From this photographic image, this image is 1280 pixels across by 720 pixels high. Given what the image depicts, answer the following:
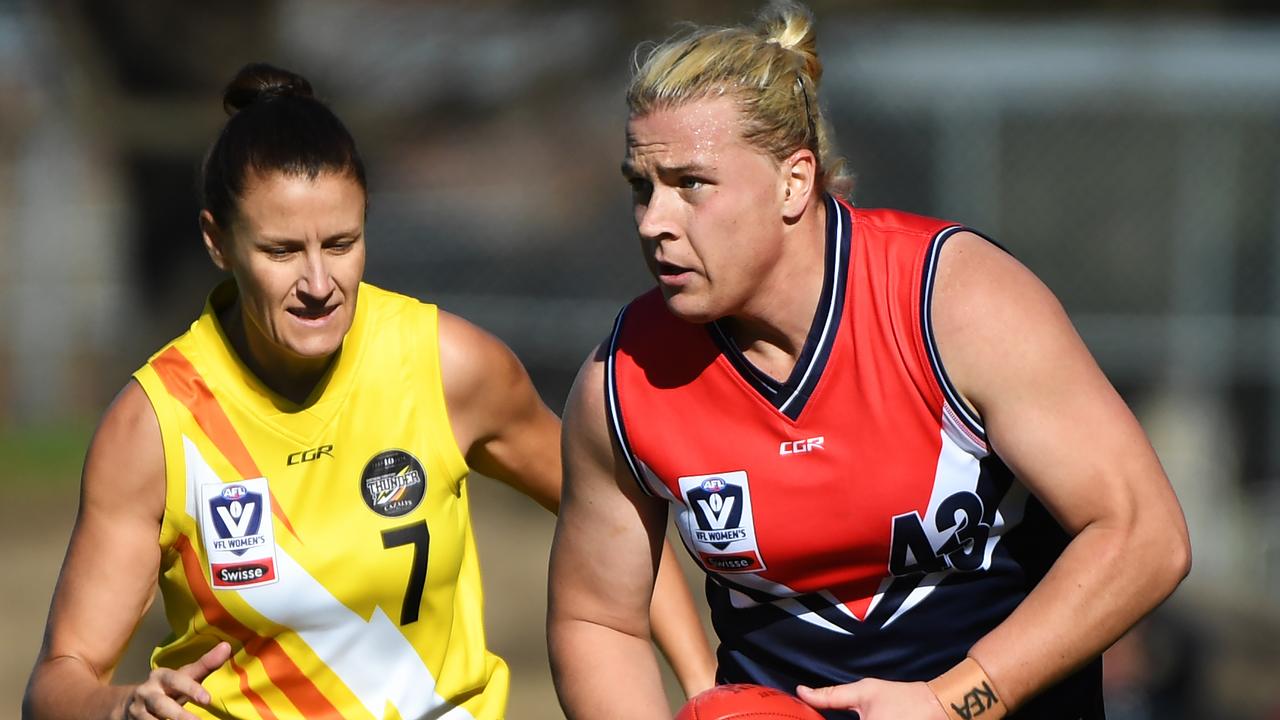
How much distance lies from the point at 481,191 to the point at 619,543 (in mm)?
10509

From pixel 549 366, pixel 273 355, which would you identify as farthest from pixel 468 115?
pixel 273 355

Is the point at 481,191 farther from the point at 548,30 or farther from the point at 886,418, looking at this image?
the point at 886,418

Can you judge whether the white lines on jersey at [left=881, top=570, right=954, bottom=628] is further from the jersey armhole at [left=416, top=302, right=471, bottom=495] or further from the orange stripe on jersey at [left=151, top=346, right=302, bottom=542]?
the orange stripe on jersey at [left=151, top=346, right=302, bottom=542]

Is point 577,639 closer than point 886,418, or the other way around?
point 886,418

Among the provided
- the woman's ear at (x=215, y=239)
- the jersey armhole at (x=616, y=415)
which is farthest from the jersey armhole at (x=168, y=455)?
the jersey armhole at (x=616, y=415)

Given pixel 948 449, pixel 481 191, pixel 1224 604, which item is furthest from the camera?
pixel 481 191

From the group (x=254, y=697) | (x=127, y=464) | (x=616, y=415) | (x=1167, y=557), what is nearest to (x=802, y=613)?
(x=616, y=415)

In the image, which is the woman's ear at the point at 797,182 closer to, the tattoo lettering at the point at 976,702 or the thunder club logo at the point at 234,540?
Answer: the tattoo lettering at the point at 976,702

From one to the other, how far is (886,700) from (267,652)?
1.37m

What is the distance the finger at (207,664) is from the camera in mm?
3014

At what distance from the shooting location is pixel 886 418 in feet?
9.77

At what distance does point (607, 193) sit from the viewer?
987 cm

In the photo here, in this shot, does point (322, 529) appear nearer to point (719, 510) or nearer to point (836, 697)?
point (719, 510)


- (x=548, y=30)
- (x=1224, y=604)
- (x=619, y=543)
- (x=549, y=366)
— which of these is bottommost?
(x=1224, y=604)
